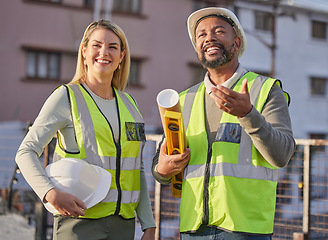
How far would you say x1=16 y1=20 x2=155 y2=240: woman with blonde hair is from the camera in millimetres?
2672

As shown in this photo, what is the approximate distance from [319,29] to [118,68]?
21.9m

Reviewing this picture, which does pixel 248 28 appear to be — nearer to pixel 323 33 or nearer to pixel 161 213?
pixel 323 33

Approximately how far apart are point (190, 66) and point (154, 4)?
9.05 ft

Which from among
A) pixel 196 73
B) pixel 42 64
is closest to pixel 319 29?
pixel 196 73

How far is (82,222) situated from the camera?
2.76 meters

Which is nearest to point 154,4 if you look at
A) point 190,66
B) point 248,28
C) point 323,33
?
point 190,66

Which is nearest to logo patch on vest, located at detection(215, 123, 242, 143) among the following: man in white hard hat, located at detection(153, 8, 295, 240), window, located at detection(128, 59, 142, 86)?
man in white hard hat, located at detection(153, 8, 295, 240)

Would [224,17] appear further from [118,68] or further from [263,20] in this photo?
[263,20]

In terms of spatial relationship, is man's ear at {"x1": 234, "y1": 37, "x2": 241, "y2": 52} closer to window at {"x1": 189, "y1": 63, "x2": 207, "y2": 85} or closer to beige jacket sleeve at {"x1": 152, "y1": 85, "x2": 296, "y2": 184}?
beige jacket sleeve at {"x1": 152, "y1": 85, "x2": 296, "y2": 184}

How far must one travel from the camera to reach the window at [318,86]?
2334 centimetres

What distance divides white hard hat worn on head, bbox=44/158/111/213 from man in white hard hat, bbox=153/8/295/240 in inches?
12.6

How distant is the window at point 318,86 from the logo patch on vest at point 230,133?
21.7 metres

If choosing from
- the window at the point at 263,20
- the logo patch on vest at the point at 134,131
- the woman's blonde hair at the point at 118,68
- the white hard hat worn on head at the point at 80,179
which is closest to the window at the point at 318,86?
the window at the point at 263,20

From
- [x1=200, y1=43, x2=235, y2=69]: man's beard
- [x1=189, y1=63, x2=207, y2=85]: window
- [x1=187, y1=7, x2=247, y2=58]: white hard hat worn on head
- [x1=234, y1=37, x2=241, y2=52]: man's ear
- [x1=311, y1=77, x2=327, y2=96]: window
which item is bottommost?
[x1=200, y1=43, x2=235, y2=69]: man's beard
